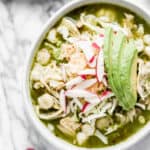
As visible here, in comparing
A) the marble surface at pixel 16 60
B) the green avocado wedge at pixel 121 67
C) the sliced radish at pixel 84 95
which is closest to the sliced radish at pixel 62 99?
the sliced radish at pixel 84 95

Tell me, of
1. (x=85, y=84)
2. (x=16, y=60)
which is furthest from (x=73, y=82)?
(x=16, y=60)

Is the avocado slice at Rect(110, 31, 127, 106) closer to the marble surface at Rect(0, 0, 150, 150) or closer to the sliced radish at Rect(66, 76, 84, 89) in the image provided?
the sliced radish at Rect(66, 76, 84, 89)

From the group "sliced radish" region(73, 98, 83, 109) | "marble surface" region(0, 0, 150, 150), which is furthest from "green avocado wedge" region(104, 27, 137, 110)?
"marble surface" region(0, 0, 150, 150)

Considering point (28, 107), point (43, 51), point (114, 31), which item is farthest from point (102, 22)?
point (28, 107)

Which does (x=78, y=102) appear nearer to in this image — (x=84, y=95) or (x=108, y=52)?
(x=84, y=95)

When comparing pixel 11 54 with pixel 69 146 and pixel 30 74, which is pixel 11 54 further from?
pixel 69 146
